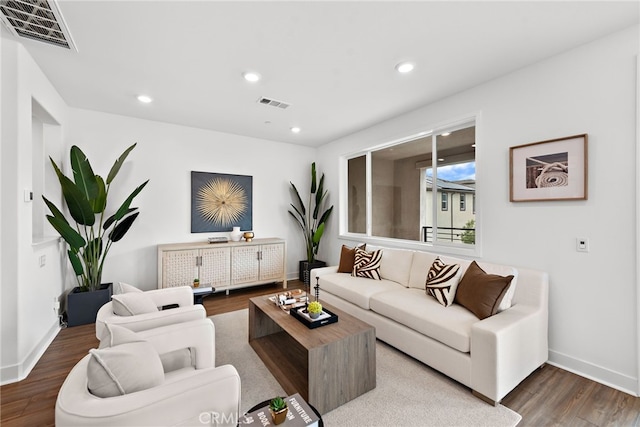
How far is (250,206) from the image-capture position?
4.82 metres

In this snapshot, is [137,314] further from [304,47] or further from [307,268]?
[307,268]

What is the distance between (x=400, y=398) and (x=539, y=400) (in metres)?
0.97

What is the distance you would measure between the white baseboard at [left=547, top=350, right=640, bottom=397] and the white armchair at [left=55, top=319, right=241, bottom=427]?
2.67 meters

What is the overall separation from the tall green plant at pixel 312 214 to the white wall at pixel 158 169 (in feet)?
1.69

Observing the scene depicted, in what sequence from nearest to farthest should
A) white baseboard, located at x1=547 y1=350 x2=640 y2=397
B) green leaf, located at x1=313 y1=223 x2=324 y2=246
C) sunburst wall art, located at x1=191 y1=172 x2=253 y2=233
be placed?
white baseboard, located at x1=547 y1=350 x2=640 y2=397 → sunburst wall art, located at x1=191 y1=172 x2=253 y2=233 → green leaf, located at x1=313 y1=223 x2=324 y2=246

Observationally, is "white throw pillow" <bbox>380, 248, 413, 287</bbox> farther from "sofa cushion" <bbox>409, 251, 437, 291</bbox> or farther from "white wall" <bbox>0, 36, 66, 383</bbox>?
"white wall" <bbox>0, 36, 66, 383</bbox>

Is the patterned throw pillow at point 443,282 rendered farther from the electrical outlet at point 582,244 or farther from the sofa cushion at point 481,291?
the electrical outlet at point 582,244

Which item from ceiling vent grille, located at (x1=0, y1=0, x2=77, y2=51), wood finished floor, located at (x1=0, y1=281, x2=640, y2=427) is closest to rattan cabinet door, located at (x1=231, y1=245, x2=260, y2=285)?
wood finished floor, located at (x1=0, y1=281, x2=640, y2=427)

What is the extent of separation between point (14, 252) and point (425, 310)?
3.36 metres

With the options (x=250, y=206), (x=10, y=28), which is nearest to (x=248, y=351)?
(x=250, y=206)

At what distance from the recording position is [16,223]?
2.12 metres

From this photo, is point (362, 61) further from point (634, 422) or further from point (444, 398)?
point (634, 422)

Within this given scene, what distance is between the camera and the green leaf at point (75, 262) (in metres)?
3.08

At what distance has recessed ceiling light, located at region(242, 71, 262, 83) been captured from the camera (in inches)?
103
